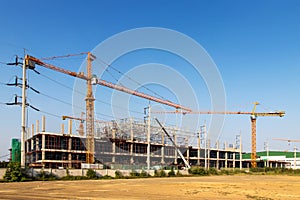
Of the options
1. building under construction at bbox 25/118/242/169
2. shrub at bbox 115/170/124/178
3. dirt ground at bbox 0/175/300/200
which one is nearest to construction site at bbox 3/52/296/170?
building under construction at bbox 25/118/242/169

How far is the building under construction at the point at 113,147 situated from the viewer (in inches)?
3504

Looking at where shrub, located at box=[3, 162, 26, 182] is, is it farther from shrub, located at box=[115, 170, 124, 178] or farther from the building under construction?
the building under construction

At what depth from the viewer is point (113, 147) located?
328ft

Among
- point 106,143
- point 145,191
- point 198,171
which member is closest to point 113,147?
point 106,143

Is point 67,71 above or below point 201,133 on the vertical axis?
above

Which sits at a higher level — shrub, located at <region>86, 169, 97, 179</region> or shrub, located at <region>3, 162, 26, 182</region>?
shrub, located at <region>3, 162, 26, 182</region>

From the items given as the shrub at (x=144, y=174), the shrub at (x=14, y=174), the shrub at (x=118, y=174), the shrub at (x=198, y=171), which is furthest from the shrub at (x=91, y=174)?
the shrub at (x=198, y=171)

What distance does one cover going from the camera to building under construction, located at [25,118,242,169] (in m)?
89.0

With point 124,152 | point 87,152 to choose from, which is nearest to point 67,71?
point 87,152

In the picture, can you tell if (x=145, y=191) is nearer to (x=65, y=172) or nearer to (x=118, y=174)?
(x=65, y=172)

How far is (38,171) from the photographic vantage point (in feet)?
143

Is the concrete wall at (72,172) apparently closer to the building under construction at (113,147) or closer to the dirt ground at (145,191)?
the dirt ground at (145,191)

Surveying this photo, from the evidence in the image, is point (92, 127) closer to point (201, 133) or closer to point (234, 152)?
point (201, 133)

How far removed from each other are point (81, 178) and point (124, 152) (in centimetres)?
5506
